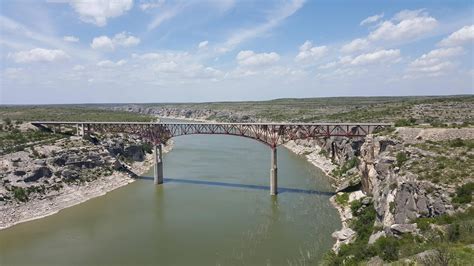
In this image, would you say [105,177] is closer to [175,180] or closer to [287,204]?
[175,180]

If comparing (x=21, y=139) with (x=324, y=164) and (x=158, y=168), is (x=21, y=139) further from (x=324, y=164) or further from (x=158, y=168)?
(x=324, y=164)

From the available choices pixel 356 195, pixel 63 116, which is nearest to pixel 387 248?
pixel 356 195

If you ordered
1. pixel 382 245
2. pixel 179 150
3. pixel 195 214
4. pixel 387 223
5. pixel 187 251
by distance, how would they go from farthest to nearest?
pixel 179 150
pixel 195 214
pixel 187 251
pixel 387 223
pixel 382 245

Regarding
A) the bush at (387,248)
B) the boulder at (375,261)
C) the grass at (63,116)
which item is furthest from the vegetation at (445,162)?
the grass at (63,116)

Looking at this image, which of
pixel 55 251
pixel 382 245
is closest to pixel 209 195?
pixel 55 251

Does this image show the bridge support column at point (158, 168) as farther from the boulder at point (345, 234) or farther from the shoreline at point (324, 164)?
the boulder at point (345, 234)

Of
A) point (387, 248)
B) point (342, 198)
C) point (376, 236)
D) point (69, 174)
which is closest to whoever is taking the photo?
point (387, 248)
